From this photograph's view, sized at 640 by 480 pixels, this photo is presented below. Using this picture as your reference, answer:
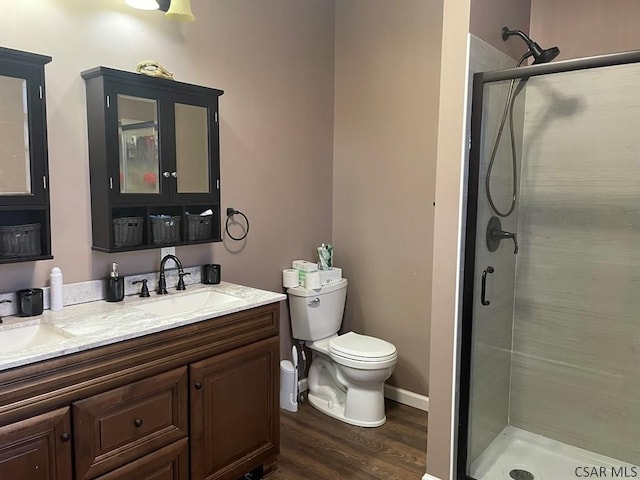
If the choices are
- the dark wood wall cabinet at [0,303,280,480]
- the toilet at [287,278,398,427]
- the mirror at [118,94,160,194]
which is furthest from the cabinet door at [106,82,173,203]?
the toilet at [287,278,398,427]

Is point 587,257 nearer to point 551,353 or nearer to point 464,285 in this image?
point 551,353

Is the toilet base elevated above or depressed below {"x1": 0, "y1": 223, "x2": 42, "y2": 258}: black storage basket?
below

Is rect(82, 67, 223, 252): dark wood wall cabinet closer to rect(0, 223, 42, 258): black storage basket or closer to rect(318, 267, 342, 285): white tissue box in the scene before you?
rect(0, 223, 42, 258): black storage basket

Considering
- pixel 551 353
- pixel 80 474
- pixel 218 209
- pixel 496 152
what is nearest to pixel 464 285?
pixel 496 152

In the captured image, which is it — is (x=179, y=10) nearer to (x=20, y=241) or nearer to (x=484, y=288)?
(x=20, y=241)

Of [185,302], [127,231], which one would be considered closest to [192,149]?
[127,231]

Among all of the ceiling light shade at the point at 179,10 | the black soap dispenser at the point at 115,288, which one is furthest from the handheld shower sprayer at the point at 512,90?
the black soap dispenser at the point at 115,288

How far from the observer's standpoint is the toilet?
2.92 m

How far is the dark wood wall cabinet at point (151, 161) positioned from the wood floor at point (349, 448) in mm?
1241

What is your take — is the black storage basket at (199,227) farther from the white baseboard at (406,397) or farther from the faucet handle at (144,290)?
the white baseboard at (406,397)

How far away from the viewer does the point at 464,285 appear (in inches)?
90.1

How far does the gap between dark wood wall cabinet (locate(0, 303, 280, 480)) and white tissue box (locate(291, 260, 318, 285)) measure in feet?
2.59

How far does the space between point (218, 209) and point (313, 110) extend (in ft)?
3.81

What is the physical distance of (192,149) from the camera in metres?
2.52
